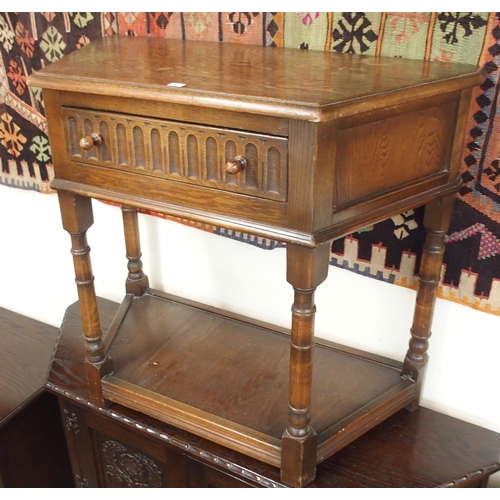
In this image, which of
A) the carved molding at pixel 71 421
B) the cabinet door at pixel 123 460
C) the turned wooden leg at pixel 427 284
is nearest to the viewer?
the turned wooden leg at pixel 427 284

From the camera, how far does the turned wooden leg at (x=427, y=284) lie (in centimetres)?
109

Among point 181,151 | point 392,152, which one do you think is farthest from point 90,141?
point 392,152

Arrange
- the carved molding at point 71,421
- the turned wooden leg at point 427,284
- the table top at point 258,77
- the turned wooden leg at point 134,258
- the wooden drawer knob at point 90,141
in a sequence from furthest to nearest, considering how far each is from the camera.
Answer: the turned wooden leg at point 134,258 < the carved molding at point 71,421 < the turned wooden leg at point 427,284 < the wooden drawer knob at point 90,141 < the table top at point 258,77

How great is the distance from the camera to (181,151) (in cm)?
90

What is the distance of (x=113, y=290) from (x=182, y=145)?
97 cm

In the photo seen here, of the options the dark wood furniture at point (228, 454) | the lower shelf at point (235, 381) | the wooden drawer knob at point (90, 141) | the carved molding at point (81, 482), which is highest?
the wooden drawer knob at point (90, 141)

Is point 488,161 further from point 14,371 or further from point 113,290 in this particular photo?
point 14,371

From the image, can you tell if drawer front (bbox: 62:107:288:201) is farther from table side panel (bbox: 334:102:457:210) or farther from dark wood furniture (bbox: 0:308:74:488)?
dark wood furniture (bbox: 0:308:74:488)

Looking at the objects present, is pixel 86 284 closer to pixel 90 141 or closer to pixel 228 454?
pixel 90 141

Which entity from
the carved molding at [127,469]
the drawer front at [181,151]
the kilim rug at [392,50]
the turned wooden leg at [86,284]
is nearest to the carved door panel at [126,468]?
the carved molding at [127,469]

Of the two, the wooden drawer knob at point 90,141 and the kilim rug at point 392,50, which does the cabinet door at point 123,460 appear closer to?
the kilim rug at point 392,50

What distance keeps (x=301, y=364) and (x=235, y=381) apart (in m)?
0.34

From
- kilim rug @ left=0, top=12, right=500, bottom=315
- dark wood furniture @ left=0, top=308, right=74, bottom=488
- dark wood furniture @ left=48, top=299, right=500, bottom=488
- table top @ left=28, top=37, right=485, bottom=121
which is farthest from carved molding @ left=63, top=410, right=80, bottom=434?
table top @ left=28, top=37, right=485, bottom=121

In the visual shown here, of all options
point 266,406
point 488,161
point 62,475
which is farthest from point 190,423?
point 488,161
